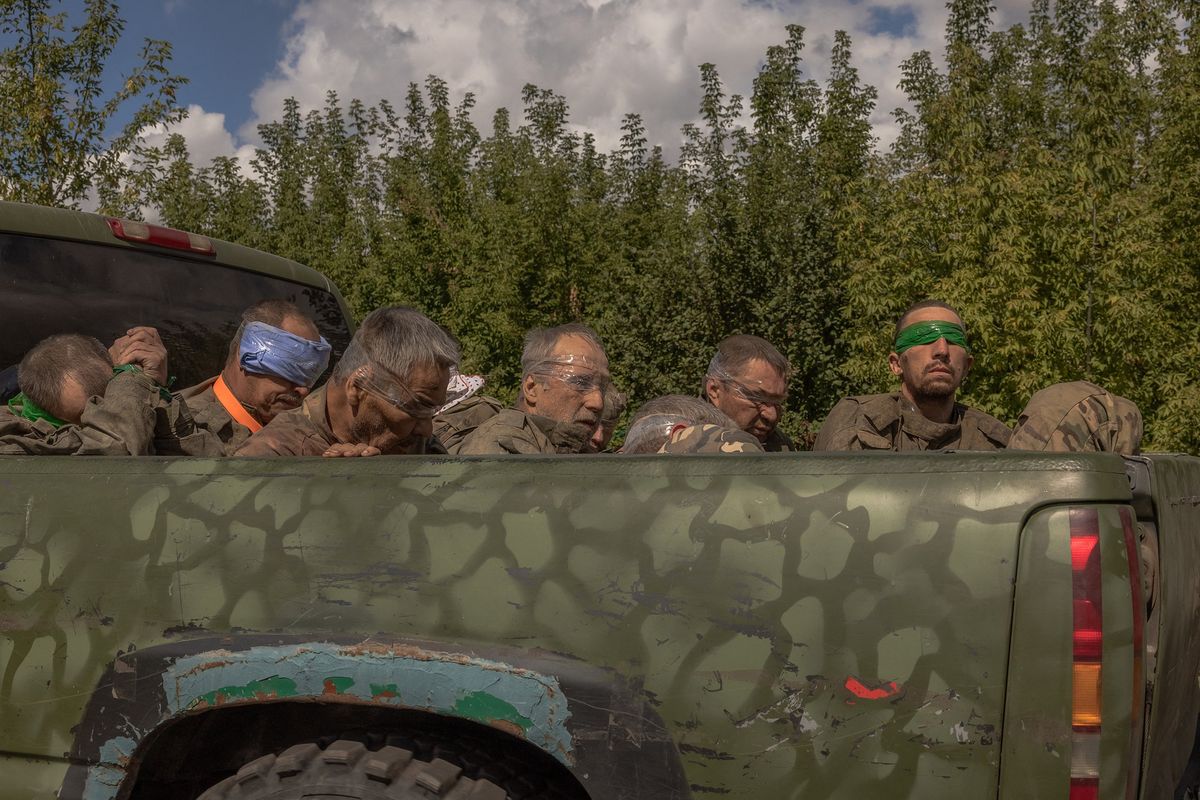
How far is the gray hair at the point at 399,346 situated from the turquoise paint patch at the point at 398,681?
2.96ft


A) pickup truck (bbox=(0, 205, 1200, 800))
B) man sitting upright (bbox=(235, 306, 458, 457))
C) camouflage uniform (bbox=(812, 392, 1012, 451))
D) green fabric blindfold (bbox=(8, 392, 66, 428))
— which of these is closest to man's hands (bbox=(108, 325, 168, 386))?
green fabric blindfold (bbox=(8, 392, 66, 428))

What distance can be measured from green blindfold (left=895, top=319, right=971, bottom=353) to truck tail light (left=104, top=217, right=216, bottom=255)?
8.51ft

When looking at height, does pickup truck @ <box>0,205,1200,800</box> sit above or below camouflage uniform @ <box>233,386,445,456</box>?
below

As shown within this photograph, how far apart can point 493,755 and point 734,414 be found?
2507 mm

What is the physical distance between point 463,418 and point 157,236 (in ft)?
4.37

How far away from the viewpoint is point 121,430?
2.92 m

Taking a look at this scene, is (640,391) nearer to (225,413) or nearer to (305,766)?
(225,413)

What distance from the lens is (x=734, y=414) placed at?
4.37 meters

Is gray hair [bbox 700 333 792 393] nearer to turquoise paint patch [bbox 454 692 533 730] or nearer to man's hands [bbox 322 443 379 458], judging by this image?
man's hands [bbox 322 443 379 458]

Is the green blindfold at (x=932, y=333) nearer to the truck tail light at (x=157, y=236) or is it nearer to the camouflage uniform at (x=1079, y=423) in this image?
the camouflage uniform at (x=1079, y=423)

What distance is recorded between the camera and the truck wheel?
6.36 feet

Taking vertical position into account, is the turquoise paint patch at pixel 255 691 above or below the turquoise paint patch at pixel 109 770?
above

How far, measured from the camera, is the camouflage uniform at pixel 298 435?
286cm

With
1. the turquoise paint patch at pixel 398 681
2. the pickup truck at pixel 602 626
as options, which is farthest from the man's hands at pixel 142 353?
the turquoise paint patch at pixel 398 681
